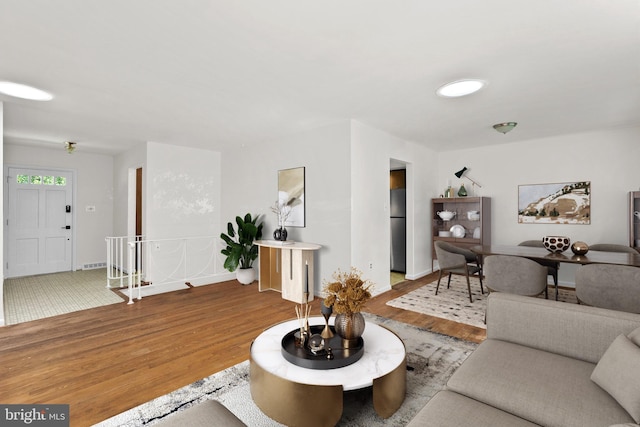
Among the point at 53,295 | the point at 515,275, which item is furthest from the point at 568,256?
the point at 53,295

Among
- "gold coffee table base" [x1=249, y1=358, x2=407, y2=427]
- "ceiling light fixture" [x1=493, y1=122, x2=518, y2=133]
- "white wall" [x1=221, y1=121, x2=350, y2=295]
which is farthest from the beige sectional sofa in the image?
"ceiling light fixture" [x1=493, y1=122, x2=518, y2=133]

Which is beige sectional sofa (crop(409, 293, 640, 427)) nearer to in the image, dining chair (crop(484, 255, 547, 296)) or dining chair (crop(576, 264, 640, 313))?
dining chair (crop(576, 264, 640, 313))

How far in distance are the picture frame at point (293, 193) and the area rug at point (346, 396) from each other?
8.68ft

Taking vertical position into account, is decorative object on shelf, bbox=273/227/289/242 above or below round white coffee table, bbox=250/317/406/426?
above

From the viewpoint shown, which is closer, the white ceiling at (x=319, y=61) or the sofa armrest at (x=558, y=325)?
the sofa armrest at (x=558, y=325)

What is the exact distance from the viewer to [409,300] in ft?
14.0

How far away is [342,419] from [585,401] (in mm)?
1214

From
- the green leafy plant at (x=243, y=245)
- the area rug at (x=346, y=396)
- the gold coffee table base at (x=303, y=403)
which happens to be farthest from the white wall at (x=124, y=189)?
the gold coffee table base at (x=303, y=403)

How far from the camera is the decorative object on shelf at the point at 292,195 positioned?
4820 millimetres

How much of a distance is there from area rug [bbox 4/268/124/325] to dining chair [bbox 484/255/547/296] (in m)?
4.81

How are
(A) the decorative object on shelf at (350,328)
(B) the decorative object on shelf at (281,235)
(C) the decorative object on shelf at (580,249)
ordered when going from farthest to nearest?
(B) the decorative object on shelf at (281,235) → (C) the decorative object on shelf at (580,249) → (A) the decorative object on shelf at (350,328)

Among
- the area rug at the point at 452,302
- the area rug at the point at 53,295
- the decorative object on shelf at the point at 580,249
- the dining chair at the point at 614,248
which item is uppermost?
the decorative object on shelf at the point at 580,249

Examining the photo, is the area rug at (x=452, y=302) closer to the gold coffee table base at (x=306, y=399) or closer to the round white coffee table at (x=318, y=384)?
the round white coffee table at (x=318, y=384)

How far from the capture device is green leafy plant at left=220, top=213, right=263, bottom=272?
17.1 ft
